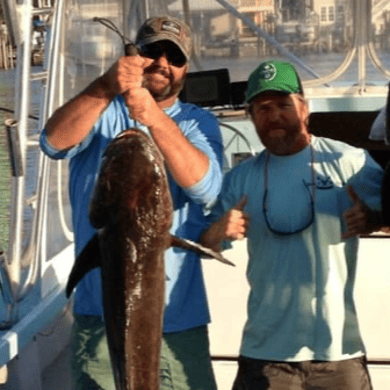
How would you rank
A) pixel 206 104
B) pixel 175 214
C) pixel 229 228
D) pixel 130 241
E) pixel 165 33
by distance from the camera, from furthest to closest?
pixel 206 104, pixel 175 214, pixel 165 33, pixel 229 228, pixel 130 241

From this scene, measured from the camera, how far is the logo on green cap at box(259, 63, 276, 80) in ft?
13.2

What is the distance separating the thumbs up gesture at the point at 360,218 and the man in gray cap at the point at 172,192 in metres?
0.51

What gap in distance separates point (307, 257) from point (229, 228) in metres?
0.41

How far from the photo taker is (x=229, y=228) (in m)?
3.74

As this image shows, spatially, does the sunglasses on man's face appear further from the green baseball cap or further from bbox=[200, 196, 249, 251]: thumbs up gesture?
bbox=[200, 196, 249, 251]: thumbs up gesture

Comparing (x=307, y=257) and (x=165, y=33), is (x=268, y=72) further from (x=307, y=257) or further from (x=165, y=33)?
(x=307, y=257)

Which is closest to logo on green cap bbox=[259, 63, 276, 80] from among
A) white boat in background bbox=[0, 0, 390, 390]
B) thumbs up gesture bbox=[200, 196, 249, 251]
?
thumbs up gesture bbox=[200, 196, 249, 251]

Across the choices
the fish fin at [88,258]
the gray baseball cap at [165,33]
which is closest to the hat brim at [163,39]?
the gray baseball cap at [165,33]

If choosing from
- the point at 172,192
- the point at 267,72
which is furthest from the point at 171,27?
the point at 172,192

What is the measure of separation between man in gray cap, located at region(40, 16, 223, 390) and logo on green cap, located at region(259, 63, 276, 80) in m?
0.29

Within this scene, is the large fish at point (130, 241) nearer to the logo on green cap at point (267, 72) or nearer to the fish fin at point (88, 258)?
the fish fin at point (88, 258)

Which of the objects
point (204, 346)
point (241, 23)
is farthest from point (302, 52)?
point (204, 346)

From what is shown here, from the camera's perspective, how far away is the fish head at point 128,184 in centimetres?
316

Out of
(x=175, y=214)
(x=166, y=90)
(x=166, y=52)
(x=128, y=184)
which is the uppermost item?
(x=166, y=52)
